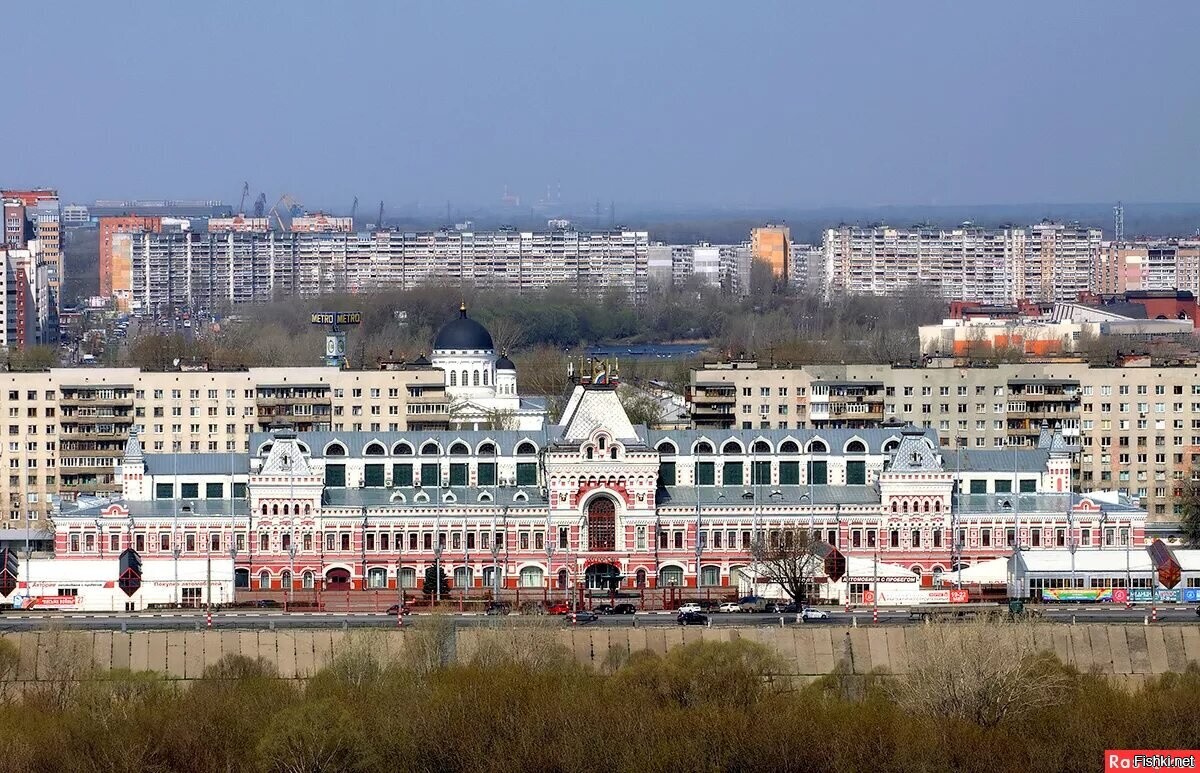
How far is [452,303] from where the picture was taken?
157 meters

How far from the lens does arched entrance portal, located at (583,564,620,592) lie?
225 feet

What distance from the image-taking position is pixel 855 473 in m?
70.7

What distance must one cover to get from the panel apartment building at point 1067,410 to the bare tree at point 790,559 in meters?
14.7

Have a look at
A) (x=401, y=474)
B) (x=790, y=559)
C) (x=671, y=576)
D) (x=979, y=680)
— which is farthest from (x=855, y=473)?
(x=979, y=680)

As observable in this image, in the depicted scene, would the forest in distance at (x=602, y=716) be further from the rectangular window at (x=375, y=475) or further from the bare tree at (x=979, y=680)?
the rectangular window at (x=375, y=475)

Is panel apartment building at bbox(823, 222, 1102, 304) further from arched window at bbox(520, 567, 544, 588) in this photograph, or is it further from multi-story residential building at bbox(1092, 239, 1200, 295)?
arched window at bbox(520, 567, 544, 588)

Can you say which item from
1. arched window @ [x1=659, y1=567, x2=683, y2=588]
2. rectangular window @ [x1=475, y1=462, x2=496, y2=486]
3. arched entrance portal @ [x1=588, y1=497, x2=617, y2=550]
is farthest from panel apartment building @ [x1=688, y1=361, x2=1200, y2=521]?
arched window @ [x1=659, y1=567, x2=683, y2=588]

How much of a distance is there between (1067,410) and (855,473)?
14.2 m

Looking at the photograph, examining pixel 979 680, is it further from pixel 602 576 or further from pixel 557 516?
pixel 557 516

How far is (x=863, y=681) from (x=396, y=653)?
8.17 m

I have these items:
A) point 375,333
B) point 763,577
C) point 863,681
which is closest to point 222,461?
point 763,577

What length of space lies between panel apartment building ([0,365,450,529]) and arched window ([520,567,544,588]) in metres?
13.9

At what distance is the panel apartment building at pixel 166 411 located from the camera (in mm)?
82750

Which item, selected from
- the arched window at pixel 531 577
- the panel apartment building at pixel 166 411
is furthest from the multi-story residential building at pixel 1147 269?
the arched window at pixel 531 577
